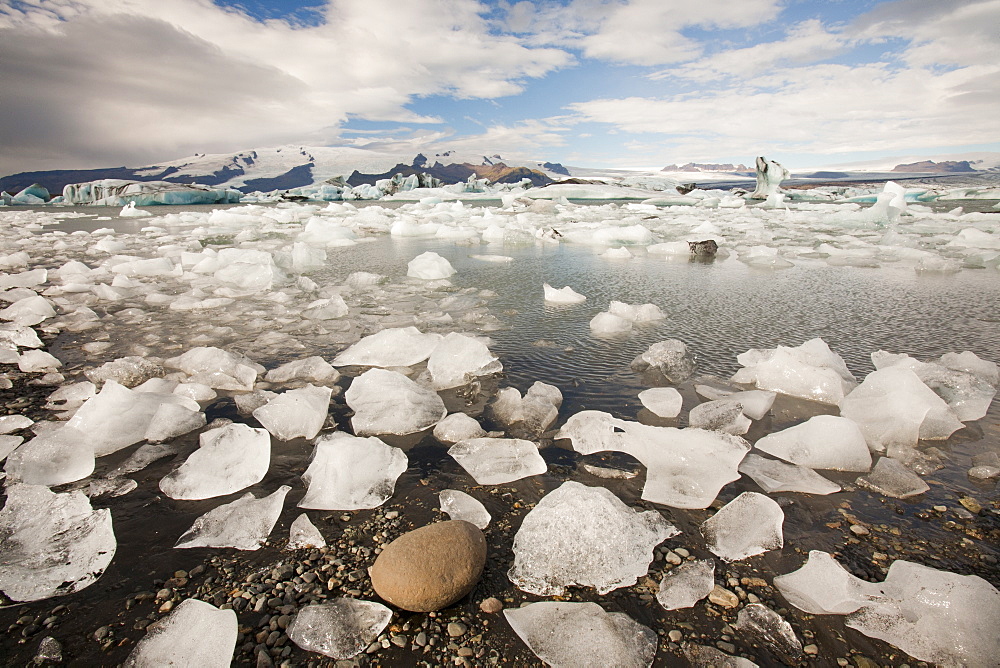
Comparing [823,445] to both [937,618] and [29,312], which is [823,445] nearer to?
[937,618]

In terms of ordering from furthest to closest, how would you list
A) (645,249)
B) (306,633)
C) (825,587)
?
(645,249), (825,587), (306,633)

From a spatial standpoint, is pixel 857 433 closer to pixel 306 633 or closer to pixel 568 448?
pixel 568 448

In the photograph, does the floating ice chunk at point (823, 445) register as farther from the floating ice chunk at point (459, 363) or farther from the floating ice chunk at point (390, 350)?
the floating ice chunk at point (390, 350)

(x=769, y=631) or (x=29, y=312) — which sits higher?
(x=29, y=312)

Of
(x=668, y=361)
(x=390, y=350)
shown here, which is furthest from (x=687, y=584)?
(x=390, y=350)

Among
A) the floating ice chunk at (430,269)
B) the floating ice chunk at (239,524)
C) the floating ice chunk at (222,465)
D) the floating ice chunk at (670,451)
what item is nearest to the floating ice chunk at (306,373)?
the floating ice chunk at (222,465)

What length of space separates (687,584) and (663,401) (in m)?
0.83

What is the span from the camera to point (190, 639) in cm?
82

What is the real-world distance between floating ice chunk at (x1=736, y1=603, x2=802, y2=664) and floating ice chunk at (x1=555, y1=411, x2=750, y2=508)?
1.08ft

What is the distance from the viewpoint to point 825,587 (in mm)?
937

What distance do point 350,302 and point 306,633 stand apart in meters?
2.77

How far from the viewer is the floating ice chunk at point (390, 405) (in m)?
1.58

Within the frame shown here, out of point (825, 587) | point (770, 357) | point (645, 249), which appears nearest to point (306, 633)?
point (825, 587)

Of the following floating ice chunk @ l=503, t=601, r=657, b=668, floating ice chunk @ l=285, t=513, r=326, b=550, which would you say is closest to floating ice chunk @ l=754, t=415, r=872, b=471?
floating ice chunk @ l=503, t=601, r=657, b=668
